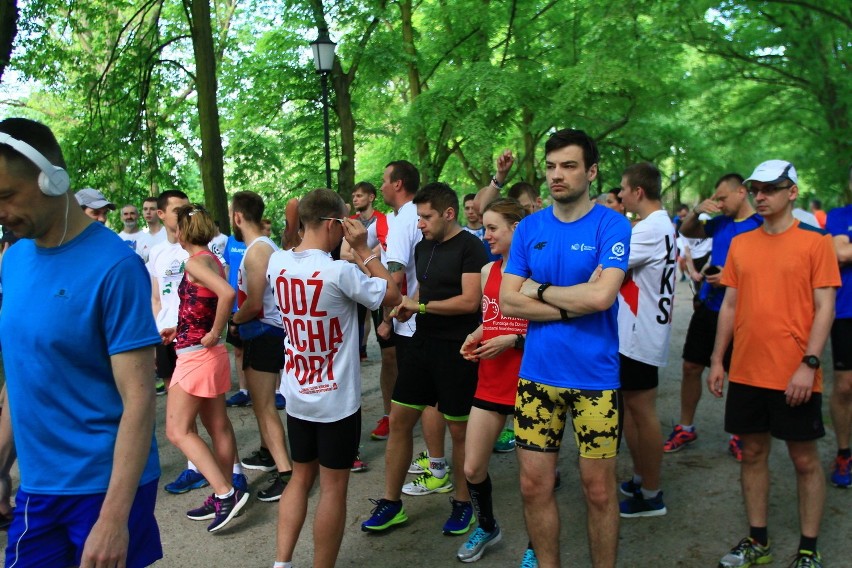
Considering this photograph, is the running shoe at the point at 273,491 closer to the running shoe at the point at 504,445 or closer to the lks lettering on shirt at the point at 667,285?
the running shoe at the point at 504,445

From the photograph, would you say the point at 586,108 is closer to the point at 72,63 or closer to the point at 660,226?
the point at 72,63

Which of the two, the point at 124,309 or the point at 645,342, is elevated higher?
the point at 124,309

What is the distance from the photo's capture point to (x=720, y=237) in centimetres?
574

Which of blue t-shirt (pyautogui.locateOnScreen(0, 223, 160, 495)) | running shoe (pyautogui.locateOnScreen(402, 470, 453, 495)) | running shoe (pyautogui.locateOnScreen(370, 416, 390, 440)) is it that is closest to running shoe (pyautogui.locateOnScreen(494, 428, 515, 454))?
running shoe (pyautogui.locateOnScreen(402, 470, 453, 495))

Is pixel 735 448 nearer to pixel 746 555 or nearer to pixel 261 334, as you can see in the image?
pixel 746 555

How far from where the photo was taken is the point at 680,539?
4352 millimetres

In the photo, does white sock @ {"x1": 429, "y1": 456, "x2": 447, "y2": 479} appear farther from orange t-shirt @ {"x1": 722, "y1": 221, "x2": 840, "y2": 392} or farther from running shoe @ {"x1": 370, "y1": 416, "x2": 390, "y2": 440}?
orange t-shirt @ {"x1": 722, "y1": 221, "x2": 840, "y2": 392}

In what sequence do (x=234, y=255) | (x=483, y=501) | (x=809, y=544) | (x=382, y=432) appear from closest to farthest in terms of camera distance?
(x=809, y=544)
(x=483, y=501)
(x=382, y=432)
(x=234, y=255)

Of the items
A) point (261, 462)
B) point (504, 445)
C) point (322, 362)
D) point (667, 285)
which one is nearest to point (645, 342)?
point (667, 285)

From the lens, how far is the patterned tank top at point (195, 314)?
489 cm

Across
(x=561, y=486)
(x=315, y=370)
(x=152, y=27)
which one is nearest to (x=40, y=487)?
(x=315, y=370)

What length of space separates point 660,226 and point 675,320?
854 centimetres

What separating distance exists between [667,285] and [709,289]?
1.17 metres

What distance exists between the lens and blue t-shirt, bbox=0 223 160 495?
2.12 metres
